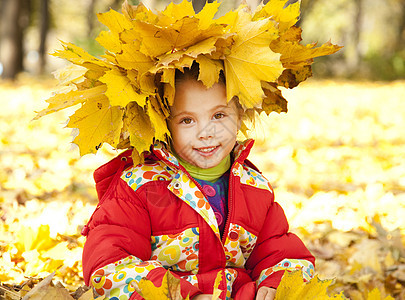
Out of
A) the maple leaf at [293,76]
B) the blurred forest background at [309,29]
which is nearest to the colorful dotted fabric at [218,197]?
the maple leaf at [293,76]

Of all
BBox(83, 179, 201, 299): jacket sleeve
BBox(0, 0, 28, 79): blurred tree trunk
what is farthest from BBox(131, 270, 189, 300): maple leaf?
BBox(0, 0, 28, 79): blurred tree trunk

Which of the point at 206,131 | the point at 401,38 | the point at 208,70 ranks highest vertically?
the point at 401,38

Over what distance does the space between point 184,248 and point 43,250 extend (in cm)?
82

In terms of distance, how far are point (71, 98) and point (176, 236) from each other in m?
0.57

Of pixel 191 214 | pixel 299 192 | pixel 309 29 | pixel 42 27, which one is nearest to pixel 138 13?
pixel 191 214

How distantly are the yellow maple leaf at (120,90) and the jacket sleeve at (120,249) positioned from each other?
357 mm

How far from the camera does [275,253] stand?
175 cm

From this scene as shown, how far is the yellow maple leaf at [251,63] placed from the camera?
1.49 meters

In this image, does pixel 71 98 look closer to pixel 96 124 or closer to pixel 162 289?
pixel 96 124

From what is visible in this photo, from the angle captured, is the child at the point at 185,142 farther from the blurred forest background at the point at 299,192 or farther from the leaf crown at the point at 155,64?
the blurred forest background at the point at 299,192

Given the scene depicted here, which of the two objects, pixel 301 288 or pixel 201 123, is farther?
pixel 201 123

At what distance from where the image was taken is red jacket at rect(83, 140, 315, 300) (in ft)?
4.90

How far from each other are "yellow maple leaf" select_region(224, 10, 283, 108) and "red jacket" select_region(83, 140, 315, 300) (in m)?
0.33

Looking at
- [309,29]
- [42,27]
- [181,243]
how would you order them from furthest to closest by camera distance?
[309,29] < [42,27] < [181,243]
